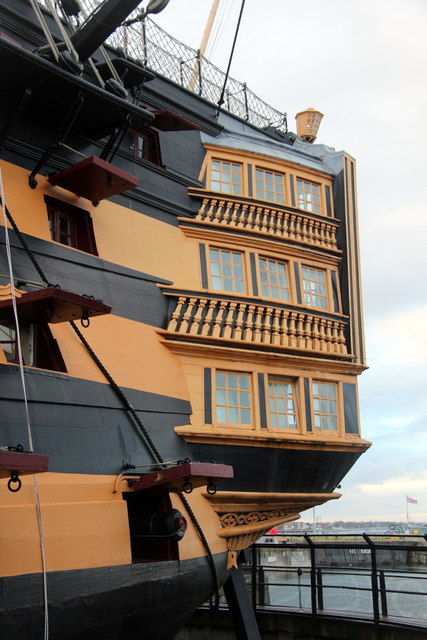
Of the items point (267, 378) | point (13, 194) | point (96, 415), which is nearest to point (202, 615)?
point (267, 378)

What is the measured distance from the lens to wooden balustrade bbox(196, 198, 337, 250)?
11.7 meters

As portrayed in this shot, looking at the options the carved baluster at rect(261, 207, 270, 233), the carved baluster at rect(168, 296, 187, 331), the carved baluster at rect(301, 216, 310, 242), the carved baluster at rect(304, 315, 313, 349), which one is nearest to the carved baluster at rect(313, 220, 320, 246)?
the carved baluster at rect(301, 216, 310, 242)

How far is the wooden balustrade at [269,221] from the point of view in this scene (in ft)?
38.4

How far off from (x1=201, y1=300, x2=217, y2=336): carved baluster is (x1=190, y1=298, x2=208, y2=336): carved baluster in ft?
0.31

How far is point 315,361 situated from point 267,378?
41.1 inches

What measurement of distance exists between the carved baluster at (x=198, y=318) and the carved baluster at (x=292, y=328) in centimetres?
163

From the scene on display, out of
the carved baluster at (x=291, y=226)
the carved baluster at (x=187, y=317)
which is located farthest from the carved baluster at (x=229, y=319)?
the carved baluster at (x=291, y=226)

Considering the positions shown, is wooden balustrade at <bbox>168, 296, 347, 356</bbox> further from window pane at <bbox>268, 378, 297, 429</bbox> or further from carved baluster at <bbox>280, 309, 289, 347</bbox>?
window pane at <bbox>268, 378, 297, 429</bbox>

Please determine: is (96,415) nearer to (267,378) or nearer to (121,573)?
(121,573)

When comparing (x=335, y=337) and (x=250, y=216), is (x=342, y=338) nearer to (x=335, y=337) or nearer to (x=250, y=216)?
(x=335, y=337)

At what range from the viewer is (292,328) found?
1144 centimetres

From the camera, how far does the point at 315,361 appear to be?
11508 millimetres

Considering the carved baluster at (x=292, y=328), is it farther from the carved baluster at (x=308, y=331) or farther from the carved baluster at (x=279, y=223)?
the carved baluster at (x=279, y=223)

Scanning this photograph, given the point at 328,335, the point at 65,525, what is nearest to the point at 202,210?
the point at 328,335
